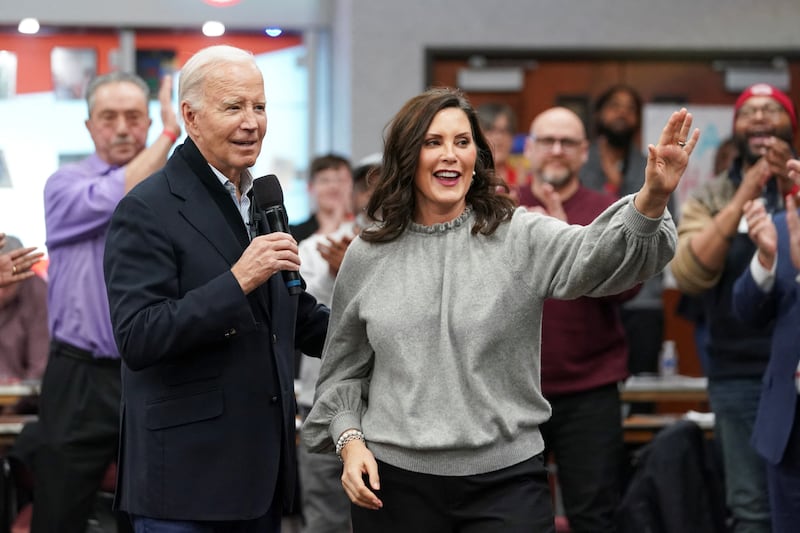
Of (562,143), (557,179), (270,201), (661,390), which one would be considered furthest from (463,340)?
(661,390)

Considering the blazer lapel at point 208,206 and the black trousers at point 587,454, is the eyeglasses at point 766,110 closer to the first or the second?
the black trousers at point 587,454

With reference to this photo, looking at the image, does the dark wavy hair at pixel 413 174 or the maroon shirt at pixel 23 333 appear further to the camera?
the maroon shirt at pixel 23 333

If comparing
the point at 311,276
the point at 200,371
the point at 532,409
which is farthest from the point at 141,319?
the point at 311,276

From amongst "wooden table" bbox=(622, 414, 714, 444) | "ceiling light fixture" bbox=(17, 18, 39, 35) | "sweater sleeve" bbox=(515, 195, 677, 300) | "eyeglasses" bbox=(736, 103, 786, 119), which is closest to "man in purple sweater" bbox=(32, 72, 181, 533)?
"sweater sleeve" bbox=(515, 195, 677, 300)

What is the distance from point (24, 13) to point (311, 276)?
4000 mm

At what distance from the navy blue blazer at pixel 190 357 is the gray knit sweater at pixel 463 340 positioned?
218 mm

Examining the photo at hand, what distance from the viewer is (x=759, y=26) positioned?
7781 mm

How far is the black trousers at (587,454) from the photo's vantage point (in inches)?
171

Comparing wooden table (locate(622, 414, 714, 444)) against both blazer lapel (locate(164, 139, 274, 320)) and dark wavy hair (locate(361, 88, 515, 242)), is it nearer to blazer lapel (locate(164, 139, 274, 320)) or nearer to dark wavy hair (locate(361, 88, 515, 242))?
dark wavy hair (locate(361, 88, 515, 242))

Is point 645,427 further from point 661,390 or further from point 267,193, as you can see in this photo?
point 267,193

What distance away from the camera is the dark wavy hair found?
2.90 metres

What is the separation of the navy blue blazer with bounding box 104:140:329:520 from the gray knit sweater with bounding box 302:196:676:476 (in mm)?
218

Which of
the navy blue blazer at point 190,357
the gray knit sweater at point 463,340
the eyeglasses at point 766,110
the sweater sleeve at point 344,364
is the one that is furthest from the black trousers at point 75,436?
the eyeglasses at point 766,110

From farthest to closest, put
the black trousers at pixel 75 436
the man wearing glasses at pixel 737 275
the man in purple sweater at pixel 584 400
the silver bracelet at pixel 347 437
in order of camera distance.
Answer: the man wearing glasses at pixel 737 275 < the man in purple sweater at pixel 584 400 < the black trousers at pixel 75 436 < the silver bracelet at pixel 347 437
